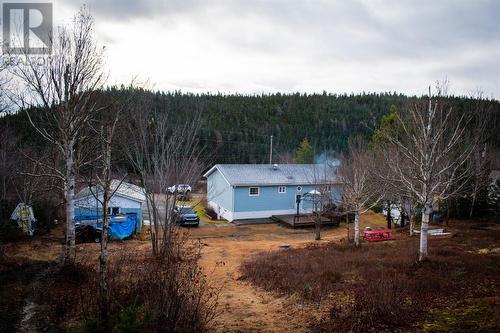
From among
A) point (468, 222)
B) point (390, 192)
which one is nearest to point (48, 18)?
point (390, 192)

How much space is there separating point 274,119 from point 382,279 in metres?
94.0

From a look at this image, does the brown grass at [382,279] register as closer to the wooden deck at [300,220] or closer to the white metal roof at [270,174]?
the wooden deck at [300,220]

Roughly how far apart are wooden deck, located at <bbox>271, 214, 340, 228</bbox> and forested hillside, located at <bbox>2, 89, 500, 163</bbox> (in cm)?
4073

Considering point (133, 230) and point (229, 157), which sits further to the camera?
point (229, 157)

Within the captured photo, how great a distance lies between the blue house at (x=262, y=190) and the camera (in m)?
31.8

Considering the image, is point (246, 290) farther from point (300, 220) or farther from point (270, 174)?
point (270, 174)

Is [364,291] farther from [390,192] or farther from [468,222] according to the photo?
[468,222]

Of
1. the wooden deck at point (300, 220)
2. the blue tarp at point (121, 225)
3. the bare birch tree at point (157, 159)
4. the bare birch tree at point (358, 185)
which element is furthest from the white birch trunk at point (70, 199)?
the wooden deck at point (300, 220)

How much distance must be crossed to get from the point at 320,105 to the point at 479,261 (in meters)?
104

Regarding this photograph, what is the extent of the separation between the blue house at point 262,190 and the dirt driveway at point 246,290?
15.9ft

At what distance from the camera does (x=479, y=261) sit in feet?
43.4

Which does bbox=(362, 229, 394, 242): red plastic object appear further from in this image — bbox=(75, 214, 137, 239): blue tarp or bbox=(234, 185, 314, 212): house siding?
bbox=(75, 214, 137, 239): blue tarp

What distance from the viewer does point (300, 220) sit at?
30234 mm

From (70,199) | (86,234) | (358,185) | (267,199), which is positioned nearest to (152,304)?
(70,199)
